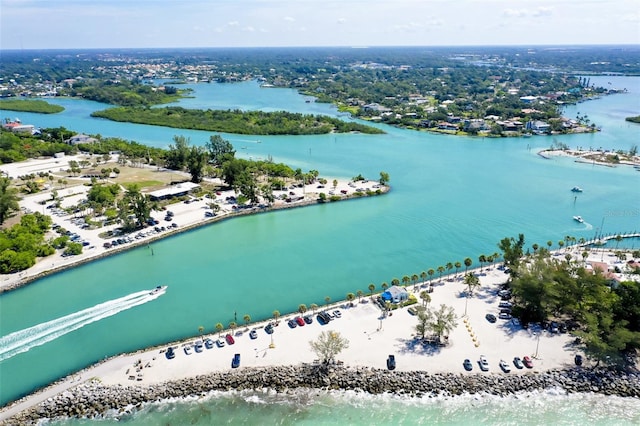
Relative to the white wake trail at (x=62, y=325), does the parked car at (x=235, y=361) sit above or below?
above

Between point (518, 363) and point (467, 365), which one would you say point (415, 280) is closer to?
point (467, 365)

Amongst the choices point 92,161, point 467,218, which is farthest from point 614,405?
point 92,161

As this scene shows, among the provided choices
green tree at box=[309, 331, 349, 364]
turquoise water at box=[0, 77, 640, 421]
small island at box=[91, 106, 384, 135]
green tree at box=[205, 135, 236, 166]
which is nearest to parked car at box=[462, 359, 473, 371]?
green tree at box=[309, 331, 349, 364]

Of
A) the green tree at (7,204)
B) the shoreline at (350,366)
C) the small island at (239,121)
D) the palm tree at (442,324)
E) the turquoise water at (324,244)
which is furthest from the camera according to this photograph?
the small island at (239,121)

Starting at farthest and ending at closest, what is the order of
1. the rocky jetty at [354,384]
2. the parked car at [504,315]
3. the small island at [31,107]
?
the small island at [31,107]
the parked car at [504,315]
the rocky jetty at [354,384]

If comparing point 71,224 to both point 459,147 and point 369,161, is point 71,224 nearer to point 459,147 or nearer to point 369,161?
point 369,161

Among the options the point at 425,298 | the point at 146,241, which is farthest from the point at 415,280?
the point at 146,241

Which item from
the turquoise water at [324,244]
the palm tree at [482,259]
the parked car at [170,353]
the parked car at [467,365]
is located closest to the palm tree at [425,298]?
the turquoise water at [324,244]

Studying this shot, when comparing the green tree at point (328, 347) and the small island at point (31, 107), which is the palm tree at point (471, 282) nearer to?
the green tree at point (328, 347)
